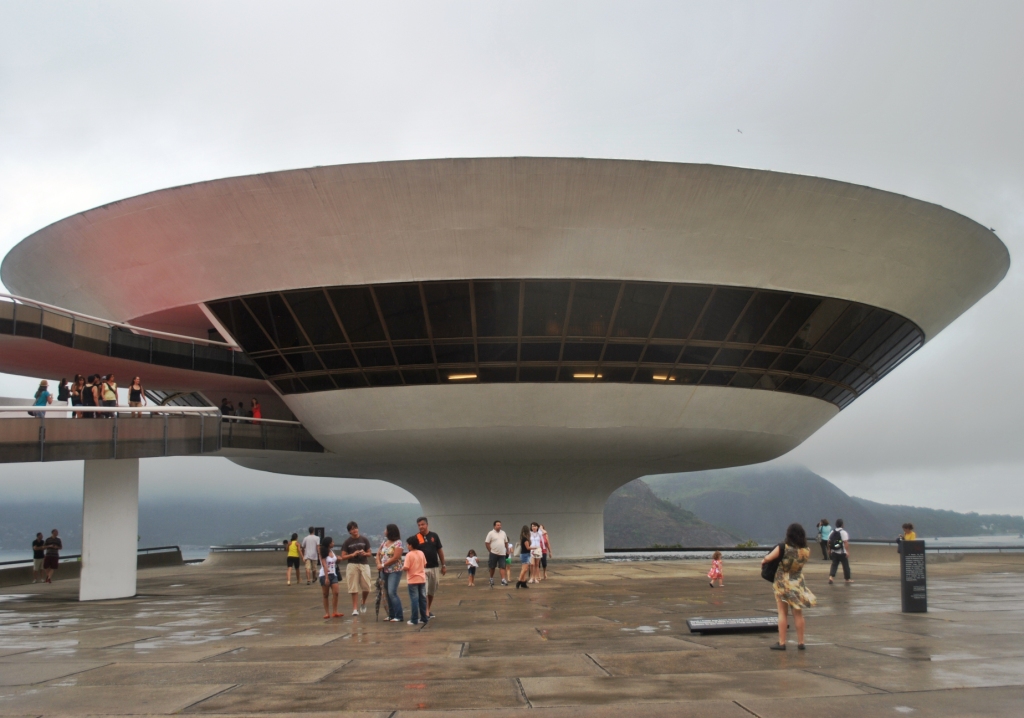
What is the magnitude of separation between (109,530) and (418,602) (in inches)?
402

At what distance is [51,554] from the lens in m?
27.8

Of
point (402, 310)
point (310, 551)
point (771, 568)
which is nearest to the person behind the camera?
point (771, 568)

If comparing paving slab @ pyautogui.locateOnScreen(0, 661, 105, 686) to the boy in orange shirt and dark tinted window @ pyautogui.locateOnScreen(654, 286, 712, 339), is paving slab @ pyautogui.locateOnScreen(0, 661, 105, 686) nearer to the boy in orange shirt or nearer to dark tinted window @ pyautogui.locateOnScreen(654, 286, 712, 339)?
the boy in orange shirt

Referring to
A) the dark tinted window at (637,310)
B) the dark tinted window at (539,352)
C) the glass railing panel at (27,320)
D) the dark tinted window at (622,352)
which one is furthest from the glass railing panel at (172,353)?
the dark tinted window at (637,310)

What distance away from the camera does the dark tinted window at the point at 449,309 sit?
26.5 m

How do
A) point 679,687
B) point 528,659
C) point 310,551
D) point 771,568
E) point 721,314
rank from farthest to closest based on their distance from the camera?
point 721,314 → point 310,551 → point 771,568 → point 528,659 → point 679,687

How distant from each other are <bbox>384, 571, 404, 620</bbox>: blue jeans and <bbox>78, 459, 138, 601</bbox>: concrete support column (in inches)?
343

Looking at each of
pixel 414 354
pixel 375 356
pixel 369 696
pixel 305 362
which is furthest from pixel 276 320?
pixel 369 696

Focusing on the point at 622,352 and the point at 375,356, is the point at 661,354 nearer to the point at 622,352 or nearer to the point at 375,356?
the point at 622,352

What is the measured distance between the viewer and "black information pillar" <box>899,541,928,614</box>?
13.7 metres

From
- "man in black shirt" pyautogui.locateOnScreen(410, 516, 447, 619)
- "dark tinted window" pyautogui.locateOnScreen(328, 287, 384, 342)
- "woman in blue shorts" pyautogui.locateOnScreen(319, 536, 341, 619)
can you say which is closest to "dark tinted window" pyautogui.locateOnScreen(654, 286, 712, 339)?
"dark tinted window" pyautogui.locateOnScreen(328, 287, 384, 342)

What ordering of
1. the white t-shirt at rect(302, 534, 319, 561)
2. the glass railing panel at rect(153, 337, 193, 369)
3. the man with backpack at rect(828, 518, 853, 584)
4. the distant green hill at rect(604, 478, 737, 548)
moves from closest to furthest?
the man with backpack at rect(828, 518, 853, 584)
the white t-shirt at rect(302, 534, 319, 561)
the glass railing panel at rect(153, 337, 193, 369)
the distant green hill at rect(604, 478, 737, 548)

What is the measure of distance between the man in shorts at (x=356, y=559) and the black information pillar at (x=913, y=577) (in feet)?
28.4

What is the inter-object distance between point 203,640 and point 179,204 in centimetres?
1743
